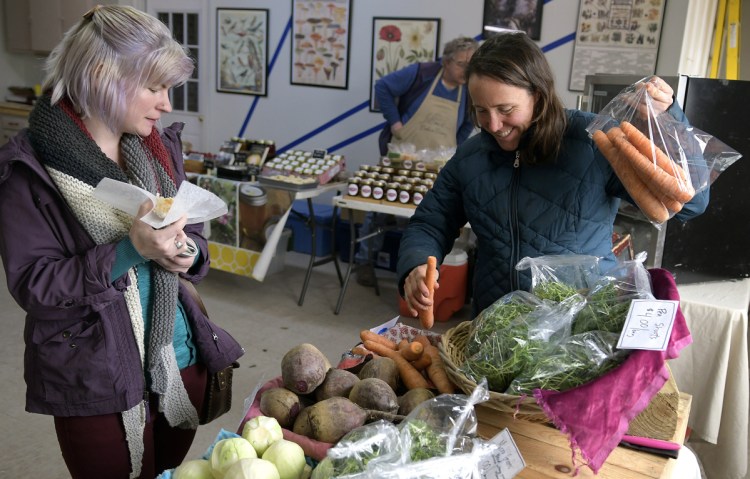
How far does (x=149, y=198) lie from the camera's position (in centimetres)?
128

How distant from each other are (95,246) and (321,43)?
4.61m

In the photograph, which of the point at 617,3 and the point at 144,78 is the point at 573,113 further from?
the point at 617,3

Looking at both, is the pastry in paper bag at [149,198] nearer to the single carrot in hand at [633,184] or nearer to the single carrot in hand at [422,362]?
the single carrot in hand at [422,362]

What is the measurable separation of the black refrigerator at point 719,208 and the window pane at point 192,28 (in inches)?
204

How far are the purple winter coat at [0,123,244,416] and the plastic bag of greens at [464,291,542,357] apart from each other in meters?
0.76

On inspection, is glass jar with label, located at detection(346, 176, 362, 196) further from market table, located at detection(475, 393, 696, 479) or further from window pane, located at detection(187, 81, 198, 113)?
window pane, located at detection(187, 81, 198, 113)

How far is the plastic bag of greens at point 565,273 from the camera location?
4.39ft

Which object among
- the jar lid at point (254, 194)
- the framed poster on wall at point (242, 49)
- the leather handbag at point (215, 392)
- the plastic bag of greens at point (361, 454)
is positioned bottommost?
the leather handbag at point (215, 392)

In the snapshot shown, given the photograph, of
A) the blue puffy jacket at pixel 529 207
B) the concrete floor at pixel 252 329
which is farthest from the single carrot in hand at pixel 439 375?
the concrete floor at pixel 252 329

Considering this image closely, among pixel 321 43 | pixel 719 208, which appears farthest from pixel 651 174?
pixel 321 43

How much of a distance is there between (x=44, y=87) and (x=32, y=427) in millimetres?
1975

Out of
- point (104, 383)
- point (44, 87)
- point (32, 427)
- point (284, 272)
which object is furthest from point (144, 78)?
point (284, 272)

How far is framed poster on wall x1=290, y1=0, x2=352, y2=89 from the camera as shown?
5.50 m

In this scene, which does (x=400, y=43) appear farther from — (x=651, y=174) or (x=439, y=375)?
(x=439, y=375)
